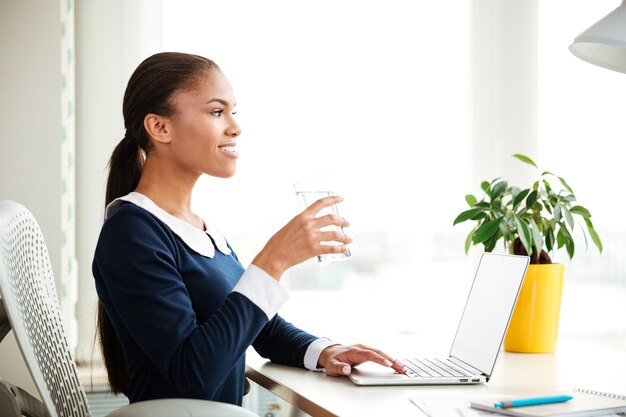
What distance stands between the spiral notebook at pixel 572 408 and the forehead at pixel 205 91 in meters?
0.70

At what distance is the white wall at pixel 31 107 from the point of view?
2580 mm

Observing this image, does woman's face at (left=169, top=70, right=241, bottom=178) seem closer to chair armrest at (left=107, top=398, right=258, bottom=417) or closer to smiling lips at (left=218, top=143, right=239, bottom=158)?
smiling lips at (left=218, top=143, right=239, bottom=158)

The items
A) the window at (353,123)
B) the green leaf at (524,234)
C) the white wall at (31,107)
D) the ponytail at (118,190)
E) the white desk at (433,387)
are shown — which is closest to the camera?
the white desk at (433,387)

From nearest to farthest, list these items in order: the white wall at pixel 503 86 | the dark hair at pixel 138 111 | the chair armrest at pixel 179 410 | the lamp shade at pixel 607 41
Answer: the chair armrest at pixel 179 410 → the lamp shade at pixel 607 41 → the dark hair at pixel 138 111 → the white wall at pixel 503 86

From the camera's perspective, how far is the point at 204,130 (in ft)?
4.67

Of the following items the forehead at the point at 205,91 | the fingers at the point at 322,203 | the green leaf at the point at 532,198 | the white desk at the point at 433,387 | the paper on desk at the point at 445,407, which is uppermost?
the forehead at the point at 205,91

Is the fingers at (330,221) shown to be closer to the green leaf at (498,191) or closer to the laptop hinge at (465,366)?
the laptop hinge at (465,366)

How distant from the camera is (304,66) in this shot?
286 centimetres

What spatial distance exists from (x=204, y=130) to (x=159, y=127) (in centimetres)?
8

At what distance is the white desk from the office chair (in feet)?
0.74

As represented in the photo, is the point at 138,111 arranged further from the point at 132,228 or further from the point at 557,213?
the point at 557,213

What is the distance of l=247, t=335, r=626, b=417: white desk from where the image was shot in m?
1.21

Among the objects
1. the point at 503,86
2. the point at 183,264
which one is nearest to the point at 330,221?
the point at 183,264

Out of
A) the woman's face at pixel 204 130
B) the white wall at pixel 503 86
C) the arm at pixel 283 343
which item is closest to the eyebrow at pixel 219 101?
the woman's face at pixel 204 130
